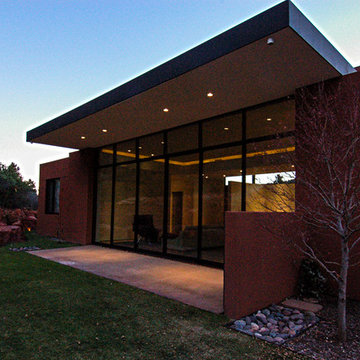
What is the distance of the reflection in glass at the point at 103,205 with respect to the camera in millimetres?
10117

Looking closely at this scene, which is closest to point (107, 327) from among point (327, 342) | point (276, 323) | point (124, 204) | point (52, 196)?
point (276, 323)

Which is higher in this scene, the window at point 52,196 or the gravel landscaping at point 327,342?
the window at point 52,196

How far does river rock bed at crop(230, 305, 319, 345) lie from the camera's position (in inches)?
125

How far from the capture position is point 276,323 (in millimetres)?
3463

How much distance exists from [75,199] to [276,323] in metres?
9.21

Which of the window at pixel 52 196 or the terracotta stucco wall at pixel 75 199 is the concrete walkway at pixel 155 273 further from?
the window at pixel 52 196

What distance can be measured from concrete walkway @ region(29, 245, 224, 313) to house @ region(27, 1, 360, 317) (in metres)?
0.51

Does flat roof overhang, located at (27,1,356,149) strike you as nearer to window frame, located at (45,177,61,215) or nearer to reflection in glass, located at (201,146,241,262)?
reflection in glass, located at (201,146,241,262)

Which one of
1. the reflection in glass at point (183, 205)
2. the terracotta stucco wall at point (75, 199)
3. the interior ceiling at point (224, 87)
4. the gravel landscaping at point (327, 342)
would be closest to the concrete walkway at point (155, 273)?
the reflection in glass at point (183, 205)

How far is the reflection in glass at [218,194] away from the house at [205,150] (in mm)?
23

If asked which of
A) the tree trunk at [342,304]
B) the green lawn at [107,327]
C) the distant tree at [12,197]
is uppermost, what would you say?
the distant tree at [12,197]

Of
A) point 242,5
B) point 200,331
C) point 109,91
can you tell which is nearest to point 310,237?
point 200,331

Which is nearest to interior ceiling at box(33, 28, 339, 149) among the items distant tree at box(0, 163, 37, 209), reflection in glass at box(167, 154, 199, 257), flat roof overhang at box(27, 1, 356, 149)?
flat roof overhang at box(27, 1, 356, 149)

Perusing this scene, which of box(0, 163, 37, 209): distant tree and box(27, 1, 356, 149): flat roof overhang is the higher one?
box(27, 1, 356, 149): flat roof overhang
